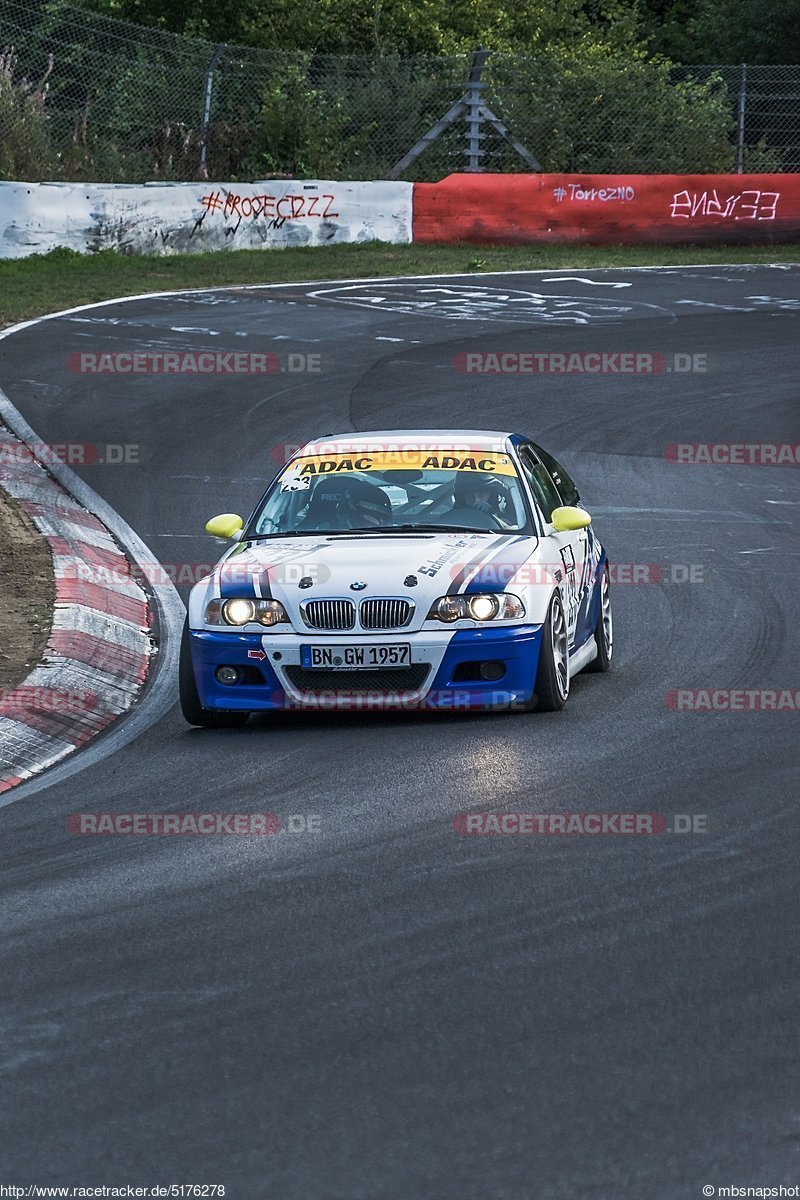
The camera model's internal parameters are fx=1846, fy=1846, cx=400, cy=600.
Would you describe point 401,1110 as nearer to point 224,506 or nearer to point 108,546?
point 108,546

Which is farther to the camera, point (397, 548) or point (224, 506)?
point (224, 506)

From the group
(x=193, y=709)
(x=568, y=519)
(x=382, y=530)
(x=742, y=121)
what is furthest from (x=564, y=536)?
(x=742, y=121)

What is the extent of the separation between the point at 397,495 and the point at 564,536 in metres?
0.91

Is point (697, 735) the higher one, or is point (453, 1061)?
point (453, 1061)

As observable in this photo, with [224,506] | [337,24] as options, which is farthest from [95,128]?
[224,506]

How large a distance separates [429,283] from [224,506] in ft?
45.2

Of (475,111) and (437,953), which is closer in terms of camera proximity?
(437,953)

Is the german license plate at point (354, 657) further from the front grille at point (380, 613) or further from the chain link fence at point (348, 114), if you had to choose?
the chain link fence at point (348, 114)

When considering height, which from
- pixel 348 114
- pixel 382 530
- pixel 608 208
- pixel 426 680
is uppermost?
pixel 348 114

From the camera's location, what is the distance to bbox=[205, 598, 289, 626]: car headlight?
8641 millimetres

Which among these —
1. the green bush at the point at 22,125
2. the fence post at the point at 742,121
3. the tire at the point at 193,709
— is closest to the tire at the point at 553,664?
the tire at the point at 193,709

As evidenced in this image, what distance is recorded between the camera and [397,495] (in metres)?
9.64

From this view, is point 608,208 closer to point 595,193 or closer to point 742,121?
point 595,193

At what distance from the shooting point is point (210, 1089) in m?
4.21
